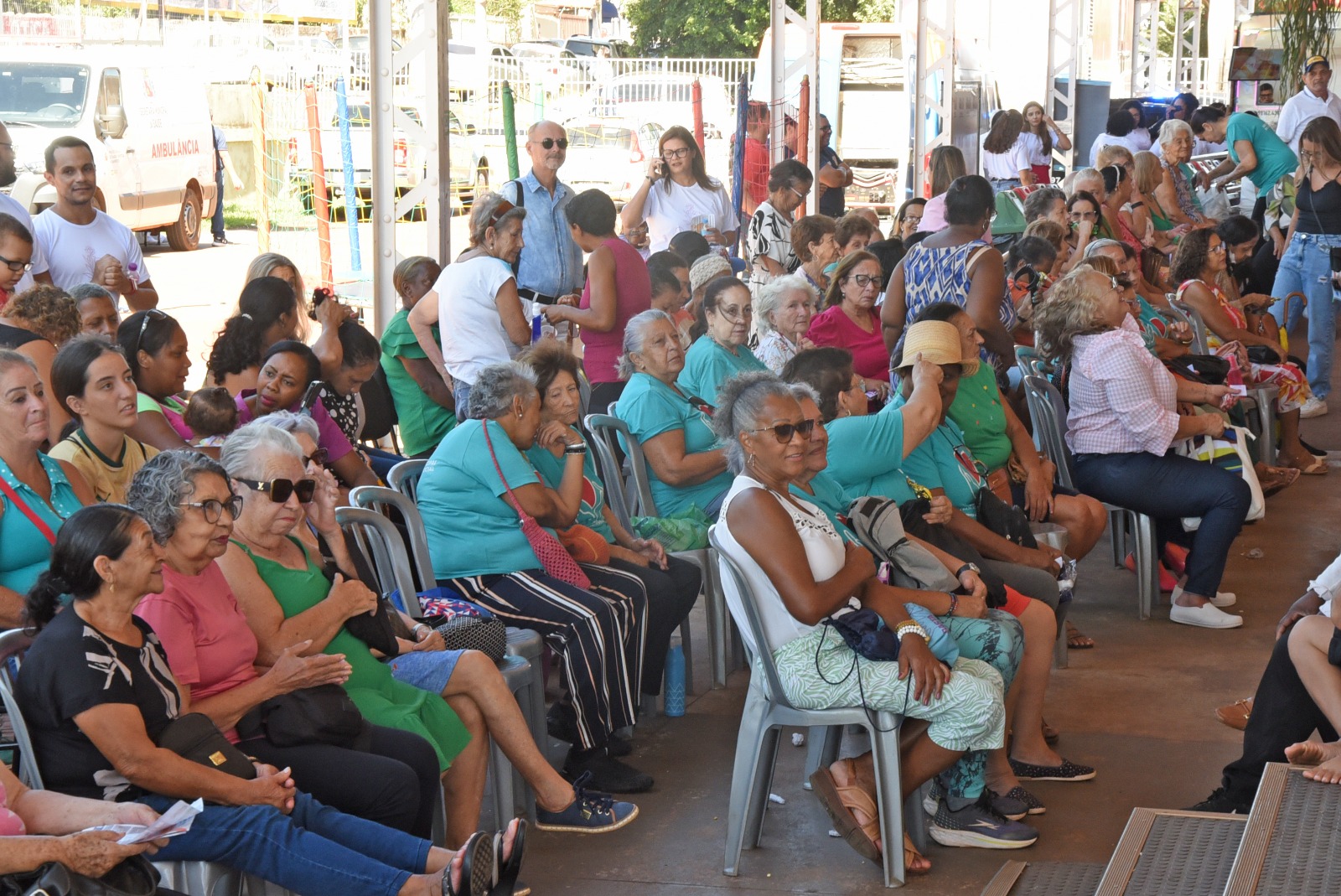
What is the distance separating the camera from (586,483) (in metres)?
4.57

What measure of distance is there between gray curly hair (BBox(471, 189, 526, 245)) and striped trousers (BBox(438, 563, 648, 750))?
2.01 metres

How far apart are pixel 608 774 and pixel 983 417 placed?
1.84 m

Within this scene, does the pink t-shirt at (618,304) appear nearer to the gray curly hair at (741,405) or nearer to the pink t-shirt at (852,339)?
the pink t-shirt at (852,339)

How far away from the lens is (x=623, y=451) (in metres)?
5.09

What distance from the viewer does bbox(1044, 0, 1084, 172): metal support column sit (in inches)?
745

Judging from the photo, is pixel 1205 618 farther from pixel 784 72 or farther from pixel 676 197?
pixel 784 72

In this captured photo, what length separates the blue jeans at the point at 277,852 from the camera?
2754mm

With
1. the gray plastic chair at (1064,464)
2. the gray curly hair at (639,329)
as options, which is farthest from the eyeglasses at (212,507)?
the gray plastic chair at (1064,464)

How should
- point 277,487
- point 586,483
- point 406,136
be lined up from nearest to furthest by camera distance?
point 277,487
point 586,483
point 406,136

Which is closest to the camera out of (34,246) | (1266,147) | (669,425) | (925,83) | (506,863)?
(506,863)

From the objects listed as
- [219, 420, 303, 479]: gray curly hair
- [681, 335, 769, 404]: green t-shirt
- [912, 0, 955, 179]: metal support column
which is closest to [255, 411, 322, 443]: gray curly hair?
[219, 420, 303, 479]: gray curly hair

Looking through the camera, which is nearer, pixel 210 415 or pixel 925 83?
pixel 210 415

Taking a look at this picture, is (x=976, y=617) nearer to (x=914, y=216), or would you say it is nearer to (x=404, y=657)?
(x=404, y=657)

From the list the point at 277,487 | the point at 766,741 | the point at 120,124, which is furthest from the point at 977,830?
the point at 120,124
